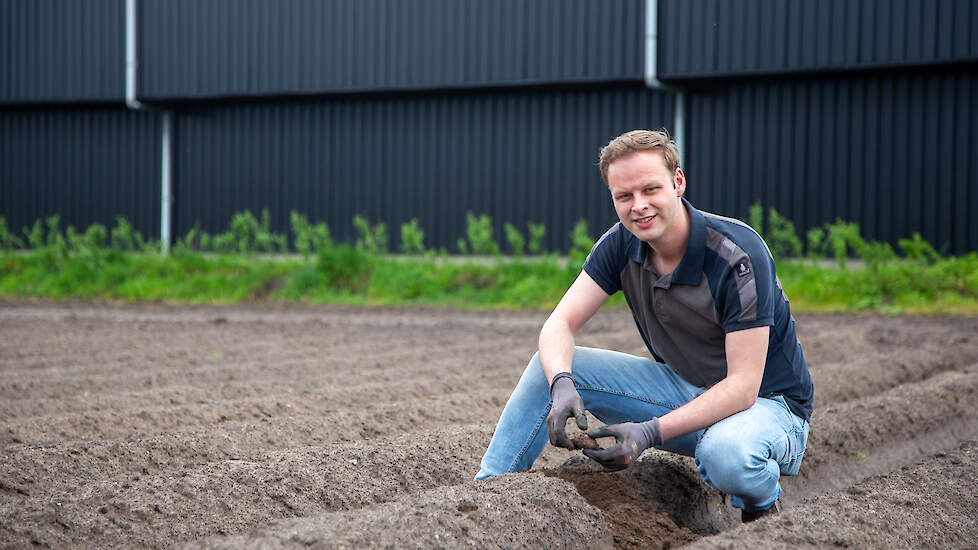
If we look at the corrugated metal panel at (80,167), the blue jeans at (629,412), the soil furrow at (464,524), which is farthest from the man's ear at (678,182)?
the corrugated metal panel at (80,167)

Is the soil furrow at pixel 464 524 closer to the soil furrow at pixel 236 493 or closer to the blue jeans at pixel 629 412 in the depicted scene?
the blue jeans at pixel 629 412

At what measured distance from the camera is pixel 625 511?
3551 millimetres

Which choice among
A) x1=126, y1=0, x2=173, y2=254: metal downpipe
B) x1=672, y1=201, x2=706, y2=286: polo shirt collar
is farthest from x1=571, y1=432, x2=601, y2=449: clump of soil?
x1=126, y1=0, x2=173, y2=254: metal downpipe

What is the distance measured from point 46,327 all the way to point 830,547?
892 centimetres

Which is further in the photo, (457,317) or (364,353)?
(457,317)

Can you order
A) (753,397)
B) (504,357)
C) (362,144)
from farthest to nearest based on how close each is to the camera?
(362,144) < (504,357) < (753,397)

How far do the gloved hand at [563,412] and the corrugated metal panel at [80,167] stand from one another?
12.6 m

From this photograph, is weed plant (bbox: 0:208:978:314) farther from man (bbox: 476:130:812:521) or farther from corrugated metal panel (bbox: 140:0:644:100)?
man (bbox: 476:130:812:521)

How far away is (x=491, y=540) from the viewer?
3.04 meters

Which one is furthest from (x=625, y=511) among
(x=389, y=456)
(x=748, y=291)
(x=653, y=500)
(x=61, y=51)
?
(x=61, y=51)

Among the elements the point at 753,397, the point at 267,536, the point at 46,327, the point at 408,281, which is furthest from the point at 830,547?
the point at 408,281

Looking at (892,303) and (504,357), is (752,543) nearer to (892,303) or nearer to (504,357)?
(504,357)

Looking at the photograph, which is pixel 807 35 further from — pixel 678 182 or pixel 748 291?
pixel 748 291

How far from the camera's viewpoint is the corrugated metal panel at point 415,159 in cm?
1256
